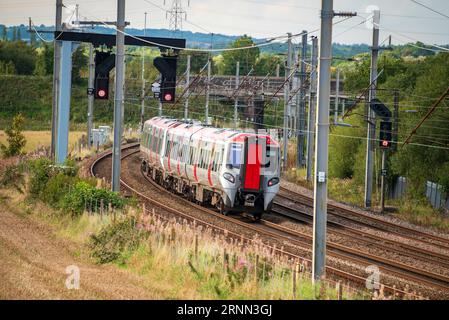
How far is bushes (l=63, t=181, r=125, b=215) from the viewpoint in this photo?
26.0m

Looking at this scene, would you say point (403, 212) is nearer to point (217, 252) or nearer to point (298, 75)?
point (298, 75)

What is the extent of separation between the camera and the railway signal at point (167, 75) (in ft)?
103

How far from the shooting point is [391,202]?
42.4 m

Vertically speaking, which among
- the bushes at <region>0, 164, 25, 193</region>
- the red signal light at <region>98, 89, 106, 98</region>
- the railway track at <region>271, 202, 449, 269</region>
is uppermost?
the red signal light at <region>98, 89, 106, 98</region>

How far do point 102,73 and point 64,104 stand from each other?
22.2 ft

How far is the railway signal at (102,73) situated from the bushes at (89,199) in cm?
336

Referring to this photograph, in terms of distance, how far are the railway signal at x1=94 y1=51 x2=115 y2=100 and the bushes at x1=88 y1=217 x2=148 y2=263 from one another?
23.3 feet

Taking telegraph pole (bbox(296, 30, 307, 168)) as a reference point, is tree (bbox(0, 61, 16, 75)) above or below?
above

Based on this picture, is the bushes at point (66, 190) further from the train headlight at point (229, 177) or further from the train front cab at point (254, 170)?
the train front cab at point (254, 170)

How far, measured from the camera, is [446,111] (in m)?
42.2

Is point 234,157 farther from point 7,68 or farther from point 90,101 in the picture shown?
point 7,68

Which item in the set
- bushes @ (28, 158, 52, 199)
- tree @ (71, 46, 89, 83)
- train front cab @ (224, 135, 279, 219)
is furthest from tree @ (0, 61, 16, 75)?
train front cab @ (224, 135, 279, 219)

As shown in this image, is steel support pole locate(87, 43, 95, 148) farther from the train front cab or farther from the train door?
the train door

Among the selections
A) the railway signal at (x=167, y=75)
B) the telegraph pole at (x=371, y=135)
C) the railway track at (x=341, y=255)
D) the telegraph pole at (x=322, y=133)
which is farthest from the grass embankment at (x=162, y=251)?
the telegraph pole at (x=371, y=135)
